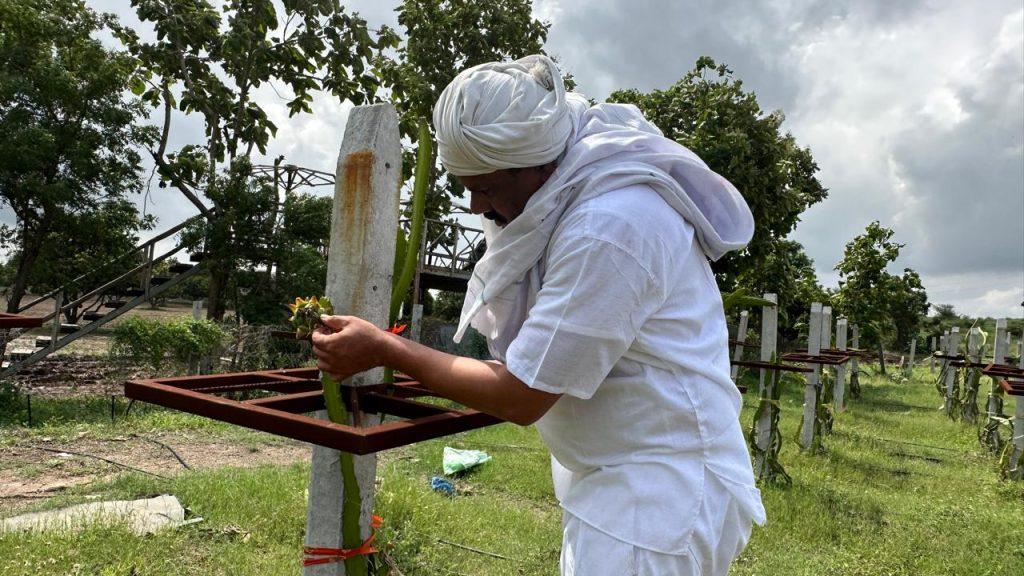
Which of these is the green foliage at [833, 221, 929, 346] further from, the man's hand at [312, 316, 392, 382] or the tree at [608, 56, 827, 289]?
the man's hand at [312, 316, 392, 382]

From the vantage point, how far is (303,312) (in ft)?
5.17

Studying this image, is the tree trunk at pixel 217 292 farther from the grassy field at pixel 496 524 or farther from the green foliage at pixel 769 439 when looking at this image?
the green foliage at pixel 769 439

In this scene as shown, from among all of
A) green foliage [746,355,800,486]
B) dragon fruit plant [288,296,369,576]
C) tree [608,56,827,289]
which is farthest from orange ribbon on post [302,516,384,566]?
tree [608,56,827,289]

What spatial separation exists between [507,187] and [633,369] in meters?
0.51

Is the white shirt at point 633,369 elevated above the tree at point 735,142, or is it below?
below

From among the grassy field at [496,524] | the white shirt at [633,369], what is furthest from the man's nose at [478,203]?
the grassy field at [496,524]

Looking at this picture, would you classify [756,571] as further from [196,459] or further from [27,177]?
[27,177]

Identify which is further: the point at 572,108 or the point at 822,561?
the point at 822,561

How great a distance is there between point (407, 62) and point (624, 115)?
45.3 ft

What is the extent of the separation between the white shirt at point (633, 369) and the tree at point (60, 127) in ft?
45.7

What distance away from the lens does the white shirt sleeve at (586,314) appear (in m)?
1.39

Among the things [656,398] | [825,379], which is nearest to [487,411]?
[656,398]

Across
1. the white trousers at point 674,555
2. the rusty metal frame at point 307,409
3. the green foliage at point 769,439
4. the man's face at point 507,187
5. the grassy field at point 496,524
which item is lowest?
the grassy field at point 496,524

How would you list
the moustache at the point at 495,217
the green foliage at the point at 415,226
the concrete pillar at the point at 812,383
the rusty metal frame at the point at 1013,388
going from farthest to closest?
the concrete pillar at the point at 812,383, the rusty metal frame at the point at 1013,388, the green foliage at the point at 415,226, the moustache at the point at 495,217
